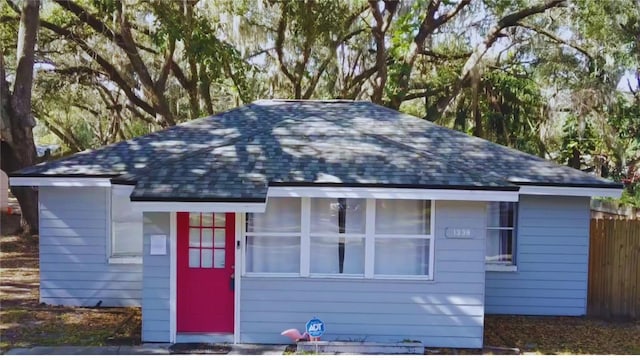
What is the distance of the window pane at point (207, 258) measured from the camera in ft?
23.6

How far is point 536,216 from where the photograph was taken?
29.6 ft

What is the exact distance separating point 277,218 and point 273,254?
508 millimetres

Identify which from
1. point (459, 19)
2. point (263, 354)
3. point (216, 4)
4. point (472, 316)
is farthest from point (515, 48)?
point (263, 354)

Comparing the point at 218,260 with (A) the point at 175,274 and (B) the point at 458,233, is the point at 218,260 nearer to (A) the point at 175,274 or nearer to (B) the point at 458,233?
(A) the point at 175,274

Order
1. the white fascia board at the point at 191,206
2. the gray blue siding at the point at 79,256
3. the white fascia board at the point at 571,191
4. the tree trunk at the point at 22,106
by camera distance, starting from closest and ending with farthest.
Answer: the white fascia board at the point at 191,206 → the white fascia board at the point at 571,191 → the gray blue siding at the point at 79,256 → the tree trunk at the point at 22,106

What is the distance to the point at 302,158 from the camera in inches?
301

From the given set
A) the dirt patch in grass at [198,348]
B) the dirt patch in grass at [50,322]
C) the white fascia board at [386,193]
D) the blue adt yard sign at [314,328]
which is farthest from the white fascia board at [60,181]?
the blue adt yard sign at [314,328]

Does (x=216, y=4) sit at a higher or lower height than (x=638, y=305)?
higher

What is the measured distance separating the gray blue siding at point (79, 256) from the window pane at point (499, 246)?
20.4 feet

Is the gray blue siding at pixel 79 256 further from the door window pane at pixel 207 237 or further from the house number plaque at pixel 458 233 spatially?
the house number plaque at pixel 458 233

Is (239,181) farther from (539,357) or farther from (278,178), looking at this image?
(539,357)

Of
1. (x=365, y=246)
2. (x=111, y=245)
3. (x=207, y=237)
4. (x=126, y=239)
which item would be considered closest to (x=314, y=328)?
(x=365, y=246)

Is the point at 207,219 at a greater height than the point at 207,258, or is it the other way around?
the point at 207,219

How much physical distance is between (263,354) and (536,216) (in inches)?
210
